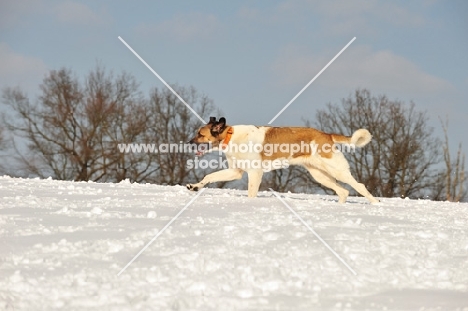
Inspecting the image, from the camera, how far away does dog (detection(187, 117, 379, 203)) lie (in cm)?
1047

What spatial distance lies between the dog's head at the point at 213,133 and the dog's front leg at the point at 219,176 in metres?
0.63

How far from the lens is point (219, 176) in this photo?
10.6 metres

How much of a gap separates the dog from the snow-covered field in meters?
3.33

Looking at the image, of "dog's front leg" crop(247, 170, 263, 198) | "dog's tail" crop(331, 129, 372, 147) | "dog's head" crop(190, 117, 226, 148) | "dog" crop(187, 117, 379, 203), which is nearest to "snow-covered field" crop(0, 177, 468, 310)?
"dog's front leg" crop(247, 170, 263, 198)

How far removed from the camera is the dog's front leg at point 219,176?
1057 centimetres

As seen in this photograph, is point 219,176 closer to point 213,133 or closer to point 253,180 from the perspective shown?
point 253,180

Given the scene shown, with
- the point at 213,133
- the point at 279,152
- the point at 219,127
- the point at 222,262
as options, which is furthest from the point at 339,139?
the point at 222,262

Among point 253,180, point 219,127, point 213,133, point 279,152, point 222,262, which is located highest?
point 219,127

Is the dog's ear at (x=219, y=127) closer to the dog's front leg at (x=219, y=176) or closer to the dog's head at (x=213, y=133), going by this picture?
the dog's head at (x=213, y=133)

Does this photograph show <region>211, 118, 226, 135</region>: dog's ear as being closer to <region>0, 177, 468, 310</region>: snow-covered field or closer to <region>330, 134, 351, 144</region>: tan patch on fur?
<region>330, 134, 351, 144</region>: tan patch on fur

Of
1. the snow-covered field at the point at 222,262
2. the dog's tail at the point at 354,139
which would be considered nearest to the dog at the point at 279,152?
the dog's tail at the point at 354,139

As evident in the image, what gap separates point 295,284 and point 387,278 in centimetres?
82

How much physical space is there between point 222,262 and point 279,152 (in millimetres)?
6118

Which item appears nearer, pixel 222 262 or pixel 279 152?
pixel 222 262
